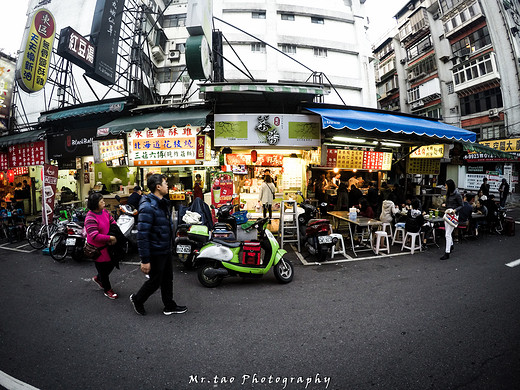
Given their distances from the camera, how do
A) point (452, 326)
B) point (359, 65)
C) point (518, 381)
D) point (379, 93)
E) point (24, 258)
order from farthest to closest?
1. point (379, 93)
2. point (359, 65)
3. point (24, 258)
4. point (452, 326)
5. point (518, 381)

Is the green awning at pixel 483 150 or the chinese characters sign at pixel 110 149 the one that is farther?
Result: the green awning at pixel 483 150

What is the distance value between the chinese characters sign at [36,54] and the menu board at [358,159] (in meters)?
12.1

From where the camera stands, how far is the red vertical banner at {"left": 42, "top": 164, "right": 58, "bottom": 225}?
26.7 feet

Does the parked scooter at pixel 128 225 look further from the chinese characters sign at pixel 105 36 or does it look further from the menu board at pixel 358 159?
the menu board at pixel 358 159

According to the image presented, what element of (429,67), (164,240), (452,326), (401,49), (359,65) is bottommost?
(452,326)

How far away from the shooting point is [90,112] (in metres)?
9.56

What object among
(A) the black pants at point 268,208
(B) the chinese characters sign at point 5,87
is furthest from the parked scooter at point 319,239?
(B) the chinese characters sign at point 5,87

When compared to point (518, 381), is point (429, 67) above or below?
above

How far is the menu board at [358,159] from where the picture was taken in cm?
971

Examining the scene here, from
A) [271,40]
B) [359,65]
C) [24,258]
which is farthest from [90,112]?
[359,65]

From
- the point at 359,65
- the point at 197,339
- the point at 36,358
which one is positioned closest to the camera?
the point at 36,358

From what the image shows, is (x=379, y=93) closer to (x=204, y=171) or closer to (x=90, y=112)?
(x=204, y=171)

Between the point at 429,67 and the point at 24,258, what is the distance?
39168 millimetres

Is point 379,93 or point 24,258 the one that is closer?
point 24,258
